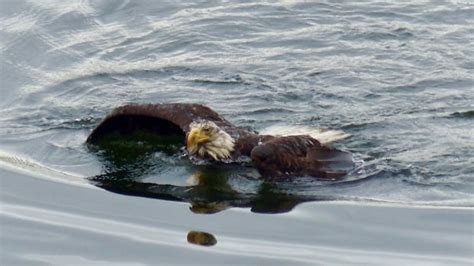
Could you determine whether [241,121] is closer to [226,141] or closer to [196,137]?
[226,141]

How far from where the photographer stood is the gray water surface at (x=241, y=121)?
8.88 m

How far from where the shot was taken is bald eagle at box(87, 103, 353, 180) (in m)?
10.3

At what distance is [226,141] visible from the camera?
35.8 ft

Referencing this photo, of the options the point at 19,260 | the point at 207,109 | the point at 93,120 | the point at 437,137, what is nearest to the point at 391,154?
the point at 437,137

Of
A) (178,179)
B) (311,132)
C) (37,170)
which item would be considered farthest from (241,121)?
(37,170)

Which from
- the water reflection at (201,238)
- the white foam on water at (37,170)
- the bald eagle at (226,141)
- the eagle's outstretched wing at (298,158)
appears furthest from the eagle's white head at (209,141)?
the water reflection at (201,238)

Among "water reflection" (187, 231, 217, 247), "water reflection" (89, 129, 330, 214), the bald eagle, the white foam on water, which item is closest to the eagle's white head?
the bald eagle

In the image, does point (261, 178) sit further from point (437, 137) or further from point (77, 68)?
point (77, 68)

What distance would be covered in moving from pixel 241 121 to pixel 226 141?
94 centimetres

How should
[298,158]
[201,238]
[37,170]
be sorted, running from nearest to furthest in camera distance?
1. [201,238]
2. [298,158]
3. [37,170]

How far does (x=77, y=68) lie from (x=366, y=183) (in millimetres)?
4323

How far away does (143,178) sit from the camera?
34.4 feet

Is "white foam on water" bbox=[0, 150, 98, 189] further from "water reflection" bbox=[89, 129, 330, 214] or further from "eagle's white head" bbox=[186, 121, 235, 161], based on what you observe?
"eagle's white head" bbox=[186, 121, 235, 161]

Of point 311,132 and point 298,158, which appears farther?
point 311,132
